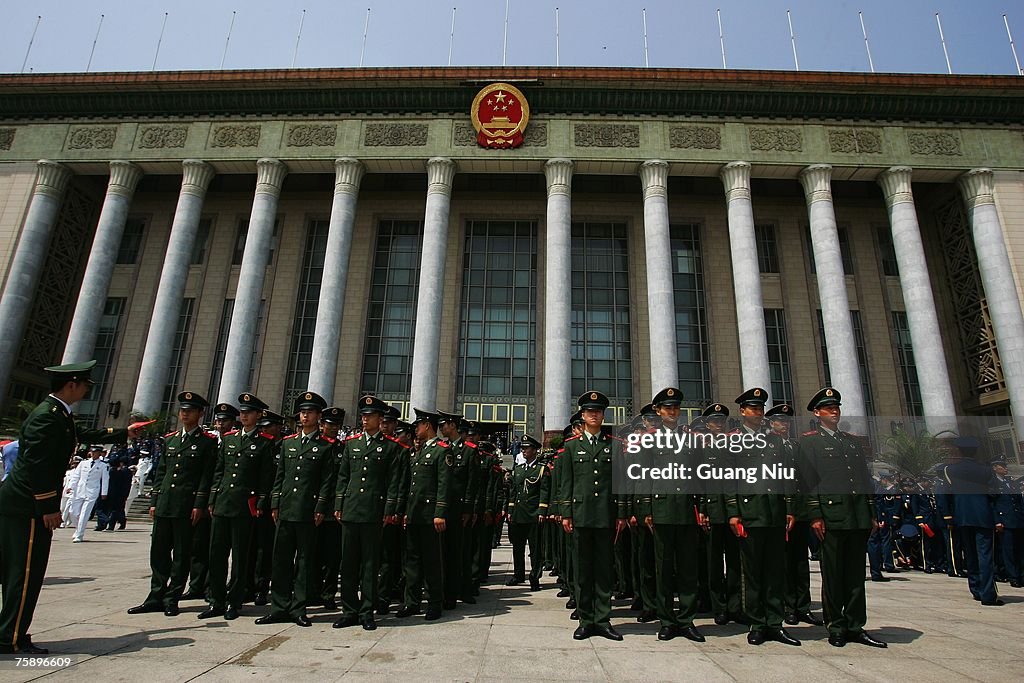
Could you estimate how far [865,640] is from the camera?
5496 millimetres

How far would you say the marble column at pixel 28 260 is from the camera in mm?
23484

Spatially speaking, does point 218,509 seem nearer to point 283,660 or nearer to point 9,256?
point 283,660

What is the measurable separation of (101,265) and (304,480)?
24.2 metres

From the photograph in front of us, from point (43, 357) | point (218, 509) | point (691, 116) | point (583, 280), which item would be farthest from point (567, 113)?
point (43, 357)

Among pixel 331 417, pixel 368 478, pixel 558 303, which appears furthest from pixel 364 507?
pixel 558 303

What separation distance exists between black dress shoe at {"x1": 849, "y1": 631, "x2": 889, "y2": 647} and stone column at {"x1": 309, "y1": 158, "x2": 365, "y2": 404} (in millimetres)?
19629

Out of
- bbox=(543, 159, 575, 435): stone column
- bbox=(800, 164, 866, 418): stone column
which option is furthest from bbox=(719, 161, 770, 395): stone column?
bbox=(543, 159, 575, 435): stone column

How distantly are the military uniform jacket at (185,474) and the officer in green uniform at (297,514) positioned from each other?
925 millimetres

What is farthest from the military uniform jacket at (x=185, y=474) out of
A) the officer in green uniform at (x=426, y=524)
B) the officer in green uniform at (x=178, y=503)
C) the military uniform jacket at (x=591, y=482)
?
the military uniform jacket at (x=591, y=482)

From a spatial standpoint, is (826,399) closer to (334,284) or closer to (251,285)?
(334,284)

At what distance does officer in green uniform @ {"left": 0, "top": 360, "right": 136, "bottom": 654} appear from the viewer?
4676mm

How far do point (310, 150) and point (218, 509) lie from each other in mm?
22675

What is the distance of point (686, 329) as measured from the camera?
90.4 ft

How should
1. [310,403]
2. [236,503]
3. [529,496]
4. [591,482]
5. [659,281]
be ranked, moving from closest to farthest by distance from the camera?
[591,482] → [236,503] → [310,403] → [529,496] → [659,281]
